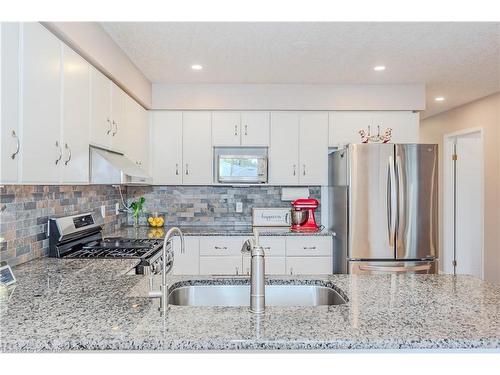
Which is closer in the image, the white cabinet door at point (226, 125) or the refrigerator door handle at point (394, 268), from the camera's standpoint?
the refrigerator door handle at point (394, 268)

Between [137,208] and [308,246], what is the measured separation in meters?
1.88

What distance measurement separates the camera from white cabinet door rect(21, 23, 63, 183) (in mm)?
1647

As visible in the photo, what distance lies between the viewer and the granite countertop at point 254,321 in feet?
3.52

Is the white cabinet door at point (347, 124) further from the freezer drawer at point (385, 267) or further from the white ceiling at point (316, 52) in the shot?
the freezer drawer at point (385, 267)

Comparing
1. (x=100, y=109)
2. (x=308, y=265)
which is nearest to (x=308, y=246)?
(x=308, y=265)

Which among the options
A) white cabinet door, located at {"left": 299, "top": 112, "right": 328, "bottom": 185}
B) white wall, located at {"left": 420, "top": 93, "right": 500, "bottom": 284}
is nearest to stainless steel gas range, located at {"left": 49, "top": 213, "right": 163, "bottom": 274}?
white cabinet door, located at {"left": 299, "top": 112, "right": 328, "bottom": 185}

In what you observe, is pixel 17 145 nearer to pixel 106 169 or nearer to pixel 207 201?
pixel 106 169

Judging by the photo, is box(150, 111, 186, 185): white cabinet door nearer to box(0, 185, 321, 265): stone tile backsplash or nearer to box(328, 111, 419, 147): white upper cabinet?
box(0, 185, 321, 265): stone tile backsplash

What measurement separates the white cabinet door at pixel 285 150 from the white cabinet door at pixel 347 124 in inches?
15.2

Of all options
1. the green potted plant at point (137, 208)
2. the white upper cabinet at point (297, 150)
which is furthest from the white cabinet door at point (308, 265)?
the green potted plant at point (137, 208)

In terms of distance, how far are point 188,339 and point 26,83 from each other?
1.33m

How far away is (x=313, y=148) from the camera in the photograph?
3.95 m

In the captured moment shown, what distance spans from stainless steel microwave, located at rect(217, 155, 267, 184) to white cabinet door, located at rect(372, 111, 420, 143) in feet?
4.12
